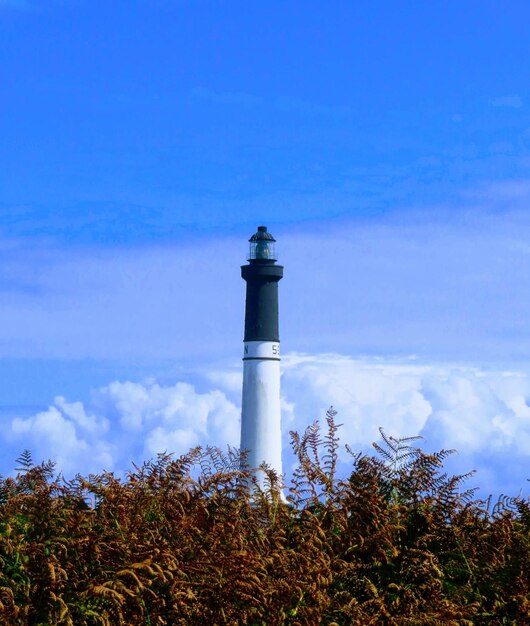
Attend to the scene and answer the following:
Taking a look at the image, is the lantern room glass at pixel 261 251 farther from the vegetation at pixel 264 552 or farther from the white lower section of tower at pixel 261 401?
the vegetation at pixel 264 552

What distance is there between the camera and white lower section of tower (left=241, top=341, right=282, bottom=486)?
4606 centimetres

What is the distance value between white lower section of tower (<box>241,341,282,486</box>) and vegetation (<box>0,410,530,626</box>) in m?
40.0

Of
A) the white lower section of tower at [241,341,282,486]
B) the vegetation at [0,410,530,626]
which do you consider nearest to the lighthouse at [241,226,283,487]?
the white lower section of tower at [241,341,282,486]

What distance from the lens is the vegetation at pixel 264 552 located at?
432 centimetres

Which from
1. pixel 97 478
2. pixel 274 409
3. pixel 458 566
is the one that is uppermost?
pixel 274 409

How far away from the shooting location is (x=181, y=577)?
4.45 meters

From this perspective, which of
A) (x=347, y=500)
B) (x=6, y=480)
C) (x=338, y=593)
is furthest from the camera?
(x=6, y=480)

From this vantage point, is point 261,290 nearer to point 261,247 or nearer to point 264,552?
point 261,247

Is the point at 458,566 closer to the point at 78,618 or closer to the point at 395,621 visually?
the point at 395,621

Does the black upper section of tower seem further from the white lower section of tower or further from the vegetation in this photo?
the vegetation

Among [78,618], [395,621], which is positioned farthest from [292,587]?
[78,618]

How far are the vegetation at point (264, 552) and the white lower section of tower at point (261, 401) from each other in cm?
4003

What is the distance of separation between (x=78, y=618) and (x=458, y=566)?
7.23 ft

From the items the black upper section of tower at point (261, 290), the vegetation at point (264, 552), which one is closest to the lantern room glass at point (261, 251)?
the black upper section of tower at point (261, 290)
